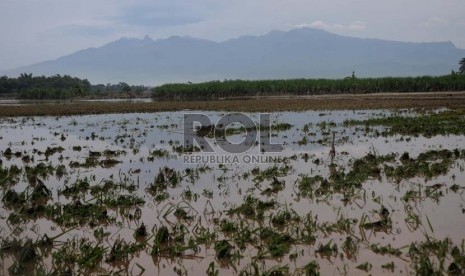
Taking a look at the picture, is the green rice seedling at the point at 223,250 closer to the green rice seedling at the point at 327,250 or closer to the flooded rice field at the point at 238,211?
the flooded rice field at the point at 238,211

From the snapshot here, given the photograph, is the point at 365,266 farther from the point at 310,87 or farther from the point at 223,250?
the point at 310,87

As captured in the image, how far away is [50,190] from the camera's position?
33.0 feet

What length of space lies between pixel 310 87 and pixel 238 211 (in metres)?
55.4

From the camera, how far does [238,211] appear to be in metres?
8.23

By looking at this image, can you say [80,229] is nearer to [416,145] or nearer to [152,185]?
[152,185]

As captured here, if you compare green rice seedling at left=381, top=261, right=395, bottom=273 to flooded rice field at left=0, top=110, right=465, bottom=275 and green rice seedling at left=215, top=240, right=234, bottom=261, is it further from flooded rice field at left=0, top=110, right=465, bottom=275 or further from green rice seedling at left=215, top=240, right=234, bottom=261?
green rice seedling at left=215, top=240, right=234, bottom=261

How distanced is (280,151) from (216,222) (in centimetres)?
750

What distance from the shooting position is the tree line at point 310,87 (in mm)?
54828

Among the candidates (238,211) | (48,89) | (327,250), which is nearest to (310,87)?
(48,89)

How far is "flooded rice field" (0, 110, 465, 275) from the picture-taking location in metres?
6.07

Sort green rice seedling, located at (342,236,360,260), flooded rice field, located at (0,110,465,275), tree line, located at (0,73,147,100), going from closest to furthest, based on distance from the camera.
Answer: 1. flooded rice field, located at (0,110,465,275)
2. green rice seedling, located at (342,236,360,260)
3. tree line, located at (0,73,147,100)

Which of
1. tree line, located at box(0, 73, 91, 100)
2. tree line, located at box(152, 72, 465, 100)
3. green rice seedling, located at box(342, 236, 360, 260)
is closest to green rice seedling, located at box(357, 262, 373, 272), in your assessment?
green rice seedling, located at box(342, 236, 360, 260)

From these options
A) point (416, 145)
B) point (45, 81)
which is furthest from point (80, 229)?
point (45, 81)

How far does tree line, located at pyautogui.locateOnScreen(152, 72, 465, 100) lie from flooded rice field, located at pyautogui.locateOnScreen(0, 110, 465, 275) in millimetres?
42872
